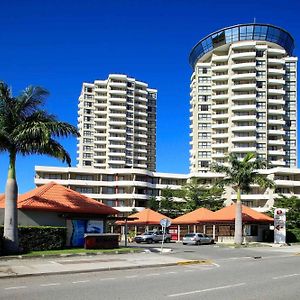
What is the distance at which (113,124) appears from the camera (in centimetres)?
12706

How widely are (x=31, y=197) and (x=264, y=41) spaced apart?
3653 inches

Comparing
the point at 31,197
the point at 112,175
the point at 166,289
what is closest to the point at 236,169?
the point at 31,197

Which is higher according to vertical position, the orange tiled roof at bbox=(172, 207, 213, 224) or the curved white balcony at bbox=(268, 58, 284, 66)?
the curved white balcony at bbox=(268, 58, 284, 66)

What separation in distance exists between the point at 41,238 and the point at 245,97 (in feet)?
277

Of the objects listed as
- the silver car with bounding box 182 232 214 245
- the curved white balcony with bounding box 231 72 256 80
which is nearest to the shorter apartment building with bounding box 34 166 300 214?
the curved white balcony with bounding box 231 72 256 80

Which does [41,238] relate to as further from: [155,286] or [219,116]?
[219,116]

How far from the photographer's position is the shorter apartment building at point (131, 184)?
92438 millimetres

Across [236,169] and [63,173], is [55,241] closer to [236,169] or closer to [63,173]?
[236,169]

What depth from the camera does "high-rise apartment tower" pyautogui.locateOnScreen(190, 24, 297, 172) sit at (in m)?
108

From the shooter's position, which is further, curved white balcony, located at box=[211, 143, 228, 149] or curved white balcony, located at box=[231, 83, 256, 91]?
curved white balcony, located at box=[211, 143, 228, 149]

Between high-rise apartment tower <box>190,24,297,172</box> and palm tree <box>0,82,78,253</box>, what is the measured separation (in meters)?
81.1

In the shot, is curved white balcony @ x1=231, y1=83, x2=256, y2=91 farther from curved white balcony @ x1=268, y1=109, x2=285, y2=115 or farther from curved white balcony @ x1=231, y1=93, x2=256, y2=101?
curved white balcony @ x1=268, y1=109, x2=285, y2=115

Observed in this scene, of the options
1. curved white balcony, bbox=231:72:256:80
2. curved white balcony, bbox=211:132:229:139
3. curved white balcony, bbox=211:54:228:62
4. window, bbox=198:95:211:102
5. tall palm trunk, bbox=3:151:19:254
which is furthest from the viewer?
window, bbox=198:95:211:102

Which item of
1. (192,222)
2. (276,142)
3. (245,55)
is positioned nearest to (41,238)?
(192,222)
